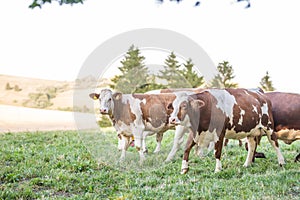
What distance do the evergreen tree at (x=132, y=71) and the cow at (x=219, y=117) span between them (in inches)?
90.8

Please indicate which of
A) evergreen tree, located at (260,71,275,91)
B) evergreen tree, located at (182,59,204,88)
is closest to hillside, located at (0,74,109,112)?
evergreen tree, located at (182,59,204,88)

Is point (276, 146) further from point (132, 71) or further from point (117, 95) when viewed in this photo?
point (132, 71)

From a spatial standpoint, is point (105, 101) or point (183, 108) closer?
point (183, 108)

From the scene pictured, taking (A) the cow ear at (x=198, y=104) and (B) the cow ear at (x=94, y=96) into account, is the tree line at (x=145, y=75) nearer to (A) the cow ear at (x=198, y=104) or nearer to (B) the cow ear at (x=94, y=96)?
(B) the cow ear at (x=94, y=96)

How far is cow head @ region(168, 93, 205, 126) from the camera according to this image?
720 cm

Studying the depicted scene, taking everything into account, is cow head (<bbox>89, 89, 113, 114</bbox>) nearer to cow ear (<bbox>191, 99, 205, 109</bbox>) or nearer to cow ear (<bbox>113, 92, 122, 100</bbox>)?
cow ear (<bbox>113, 92, 122, 100</bbox>)

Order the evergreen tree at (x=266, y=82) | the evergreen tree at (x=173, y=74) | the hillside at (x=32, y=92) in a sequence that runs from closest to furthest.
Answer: the evergreen tree at (x=173, y=74), the hillside at (x=32, y=92), the evergreen tree at (x=266, y=82)

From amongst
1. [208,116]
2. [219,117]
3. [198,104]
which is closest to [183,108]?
[198,104]

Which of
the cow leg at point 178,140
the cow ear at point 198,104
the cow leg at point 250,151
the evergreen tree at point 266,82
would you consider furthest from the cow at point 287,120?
the evergreen tree at point 266,82

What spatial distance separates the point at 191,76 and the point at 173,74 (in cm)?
88

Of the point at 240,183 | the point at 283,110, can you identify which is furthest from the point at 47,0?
the point at 283,110

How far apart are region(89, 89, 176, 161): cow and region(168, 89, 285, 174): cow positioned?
1612mm

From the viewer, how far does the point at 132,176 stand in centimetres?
728

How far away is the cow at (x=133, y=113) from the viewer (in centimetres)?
899
